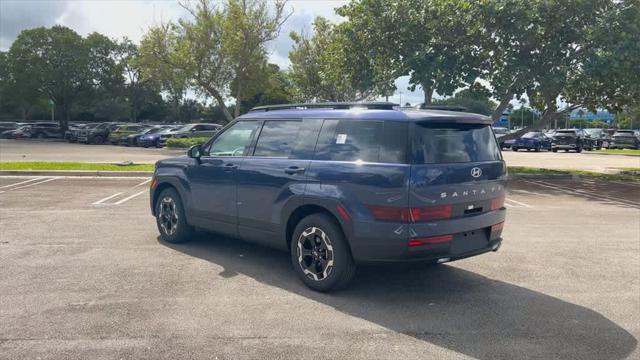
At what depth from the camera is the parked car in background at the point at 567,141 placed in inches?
1438

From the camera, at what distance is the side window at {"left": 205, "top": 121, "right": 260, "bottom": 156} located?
634 cm

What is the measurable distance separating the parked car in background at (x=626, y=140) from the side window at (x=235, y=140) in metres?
41.0

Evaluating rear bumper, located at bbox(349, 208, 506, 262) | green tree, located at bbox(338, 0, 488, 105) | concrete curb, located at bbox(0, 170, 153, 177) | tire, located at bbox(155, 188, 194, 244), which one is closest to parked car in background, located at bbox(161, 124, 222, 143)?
concrete curb, located at bbox(0, 170, 153, 177)

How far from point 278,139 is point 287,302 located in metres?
1.84

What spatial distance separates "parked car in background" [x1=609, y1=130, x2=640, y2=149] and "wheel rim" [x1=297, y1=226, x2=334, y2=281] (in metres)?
41.5

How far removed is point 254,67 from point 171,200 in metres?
26.2

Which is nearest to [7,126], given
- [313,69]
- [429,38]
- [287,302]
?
[313,69]

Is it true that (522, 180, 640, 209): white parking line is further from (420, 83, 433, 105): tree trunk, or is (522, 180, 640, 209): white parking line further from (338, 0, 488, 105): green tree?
(420, 83, 433, 105): tree trunk

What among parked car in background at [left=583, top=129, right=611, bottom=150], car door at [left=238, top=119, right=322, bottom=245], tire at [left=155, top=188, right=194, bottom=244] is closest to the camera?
car door at [left=238, top=119, right=322, bottom=245]

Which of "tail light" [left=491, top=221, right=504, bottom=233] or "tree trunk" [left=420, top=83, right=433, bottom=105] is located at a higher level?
"tree trunk" [left=420, top=83, right=433, bottom=105]

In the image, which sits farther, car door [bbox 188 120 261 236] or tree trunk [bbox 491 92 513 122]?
tree trunk [bbox 491 92 513 122]

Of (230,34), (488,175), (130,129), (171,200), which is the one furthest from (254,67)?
(488,175)

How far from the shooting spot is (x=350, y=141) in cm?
527

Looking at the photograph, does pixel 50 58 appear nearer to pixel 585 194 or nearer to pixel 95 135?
pixel 95 135
